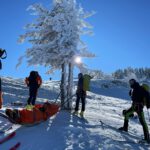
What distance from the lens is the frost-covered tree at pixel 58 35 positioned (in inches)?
944

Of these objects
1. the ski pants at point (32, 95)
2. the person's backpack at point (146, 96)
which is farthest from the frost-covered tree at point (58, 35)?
the person's backpack at point (146, 96)

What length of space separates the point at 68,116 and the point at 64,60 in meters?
7.51

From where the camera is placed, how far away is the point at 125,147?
12.0 meters

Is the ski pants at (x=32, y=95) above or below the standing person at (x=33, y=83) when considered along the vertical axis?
below

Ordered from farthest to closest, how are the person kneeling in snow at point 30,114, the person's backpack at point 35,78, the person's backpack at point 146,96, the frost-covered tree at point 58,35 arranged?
the frost-covered tree at point 58,35 < the person's backpack at point 35,78 < the person's backpack at point 146,96 < the person kneeling in snow at point 30,114

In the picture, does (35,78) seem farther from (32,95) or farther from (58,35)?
(58,35)

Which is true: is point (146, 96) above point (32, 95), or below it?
above

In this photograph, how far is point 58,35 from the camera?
958 inches

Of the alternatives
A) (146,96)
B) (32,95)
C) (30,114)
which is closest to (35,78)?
(32,95)

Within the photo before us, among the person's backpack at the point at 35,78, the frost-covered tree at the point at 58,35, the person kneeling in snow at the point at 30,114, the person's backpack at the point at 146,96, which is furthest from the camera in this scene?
the frost-covered tree at the point at 58,35

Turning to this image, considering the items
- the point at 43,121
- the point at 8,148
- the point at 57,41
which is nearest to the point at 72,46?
the point at 57,41

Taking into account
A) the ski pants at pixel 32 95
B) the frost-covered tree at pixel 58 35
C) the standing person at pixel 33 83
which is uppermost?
the frost-covered tree at pixel 58 35

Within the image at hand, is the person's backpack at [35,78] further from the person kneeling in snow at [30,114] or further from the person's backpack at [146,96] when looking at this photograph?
the person's backpack at [146,96]

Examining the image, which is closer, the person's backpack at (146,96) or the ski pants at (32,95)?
the person's backpack at (146,96)
